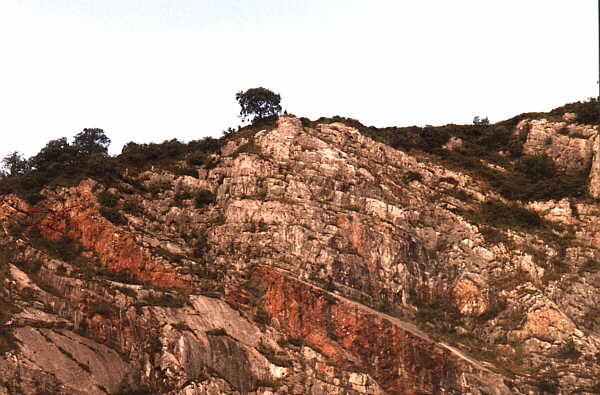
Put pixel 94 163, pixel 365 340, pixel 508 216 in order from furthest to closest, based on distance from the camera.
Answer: pixel 508 216
pixel 94 163
pixel 365 340

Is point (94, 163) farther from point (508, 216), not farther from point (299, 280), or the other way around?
point (508, 216)

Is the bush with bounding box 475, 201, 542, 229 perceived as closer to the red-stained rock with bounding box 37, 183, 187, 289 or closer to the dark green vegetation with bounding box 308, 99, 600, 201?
the dark green vegetation with bounding box 308, 99, 600, 201

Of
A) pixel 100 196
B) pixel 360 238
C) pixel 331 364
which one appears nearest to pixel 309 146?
pixel 360 238

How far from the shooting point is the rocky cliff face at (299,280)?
4366 cm

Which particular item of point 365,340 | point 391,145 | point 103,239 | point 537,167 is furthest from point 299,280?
point 537,167

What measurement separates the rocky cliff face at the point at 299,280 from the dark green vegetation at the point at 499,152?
66.6 inches

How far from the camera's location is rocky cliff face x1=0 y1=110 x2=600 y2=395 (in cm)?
4366

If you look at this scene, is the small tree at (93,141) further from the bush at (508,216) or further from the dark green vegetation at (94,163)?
the bush at (508,216)

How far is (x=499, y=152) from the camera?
73.2m

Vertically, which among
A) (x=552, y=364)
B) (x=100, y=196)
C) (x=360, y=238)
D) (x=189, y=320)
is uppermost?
(x=100, y=196)

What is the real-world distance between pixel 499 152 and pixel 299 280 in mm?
30993

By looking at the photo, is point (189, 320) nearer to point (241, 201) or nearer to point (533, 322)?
point (241, 201)

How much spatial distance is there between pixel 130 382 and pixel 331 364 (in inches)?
493

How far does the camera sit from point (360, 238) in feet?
184
